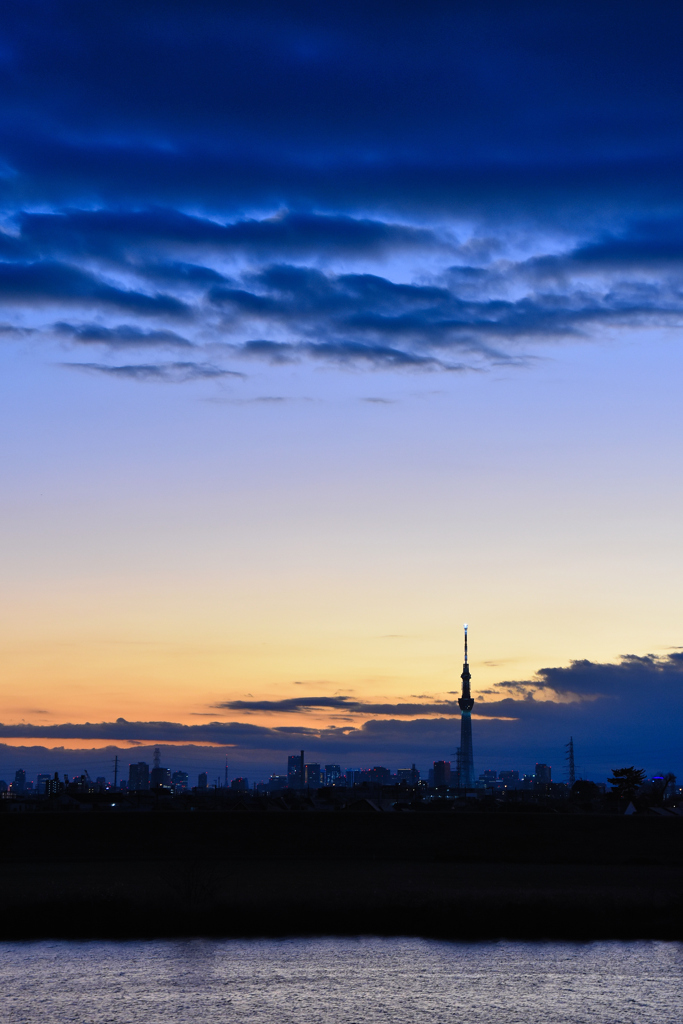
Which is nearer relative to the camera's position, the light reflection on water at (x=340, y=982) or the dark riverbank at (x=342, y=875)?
the light reflection on water at (x=340, y=982)

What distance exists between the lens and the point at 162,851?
286 feet

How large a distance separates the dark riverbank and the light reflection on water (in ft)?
8.54

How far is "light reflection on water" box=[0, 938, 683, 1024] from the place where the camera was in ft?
126

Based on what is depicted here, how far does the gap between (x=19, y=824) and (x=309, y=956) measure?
54.2 m

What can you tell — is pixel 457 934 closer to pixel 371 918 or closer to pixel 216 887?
pixel 371 918

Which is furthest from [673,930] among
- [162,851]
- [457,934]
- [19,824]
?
[19,824]

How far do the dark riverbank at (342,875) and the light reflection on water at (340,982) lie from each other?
2.60 metres

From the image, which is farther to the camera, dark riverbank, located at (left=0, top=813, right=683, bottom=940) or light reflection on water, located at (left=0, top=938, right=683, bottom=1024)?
dark riverbank, located at (left=0, top=813, right=683, bottom=940)

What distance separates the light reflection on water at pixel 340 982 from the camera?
3838 centimetres

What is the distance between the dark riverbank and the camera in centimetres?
5203

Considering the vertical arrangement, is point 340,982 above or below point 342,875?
above

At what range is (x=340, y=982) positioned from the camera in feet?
140

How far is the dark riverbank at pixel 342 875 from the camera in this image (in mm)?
52031

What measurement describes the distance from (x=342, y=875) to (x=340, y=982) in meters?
27.9
